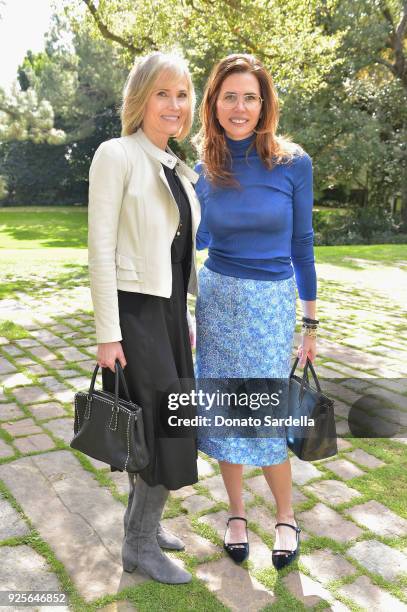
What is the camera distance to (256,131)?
2643mm

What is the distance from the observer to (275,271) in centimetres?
262

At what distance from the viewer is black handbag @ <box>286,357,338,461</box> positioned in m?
2.61

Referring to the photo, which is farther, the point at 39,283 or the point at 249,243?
the point at 39,283

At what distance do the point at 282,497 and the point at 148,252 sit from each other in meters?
1.37

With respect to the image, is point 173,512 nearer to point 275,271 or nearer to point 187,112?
point 275,271

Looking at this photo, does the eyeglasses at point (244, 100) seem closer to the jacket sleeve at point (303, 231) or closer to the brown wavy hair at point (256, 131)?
the brown wavy hair at point (256, 131)

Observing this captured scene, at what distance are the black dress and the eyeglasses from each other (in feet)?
1.40

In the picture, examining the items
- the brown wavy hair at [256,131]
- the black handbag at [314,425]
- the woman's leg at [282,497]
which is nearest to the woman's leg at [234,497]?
the woman's leg at [282,497]

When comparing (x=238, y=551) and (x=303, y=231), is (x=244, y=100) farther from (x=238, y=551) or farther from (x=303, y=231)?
(x=238, y=551)

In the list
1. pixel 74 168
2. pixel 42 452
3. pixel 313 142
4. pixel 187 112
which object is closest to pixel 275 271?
pixel 187 112

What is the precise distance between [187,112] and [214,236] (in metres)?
0.56

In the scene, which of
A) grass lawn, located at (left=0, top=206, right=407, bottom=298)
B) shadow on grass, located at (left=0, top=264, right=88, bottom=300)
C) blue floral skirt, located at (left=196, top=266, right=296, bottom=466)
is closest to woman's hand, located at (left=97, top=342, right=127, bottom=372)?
blue floral skirt, located at (left=196, top=266, right=296, bottom=466)

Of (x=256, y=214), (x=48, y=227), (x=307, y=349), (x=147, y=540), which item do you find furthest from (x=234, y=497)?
(x=48, y=227)

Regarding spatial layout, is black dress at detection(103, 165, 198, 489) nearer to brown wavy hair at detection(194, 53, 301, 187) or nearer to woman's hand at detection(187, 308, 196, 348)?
woman's hand at detection(187, 308, 196, 348)
